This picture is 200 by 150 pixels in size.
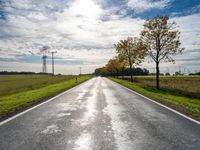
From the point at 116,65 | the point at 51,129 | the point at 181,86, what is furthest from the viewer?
the point at 116,65

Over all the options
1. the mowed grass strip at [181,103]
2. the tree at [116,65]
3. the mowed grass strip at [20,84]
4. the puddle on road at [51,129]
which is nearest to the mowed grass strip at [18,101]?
the puddle on road at [51,129]

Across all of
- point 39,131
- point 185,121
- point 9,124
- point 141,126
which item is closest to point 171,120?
point 185,121

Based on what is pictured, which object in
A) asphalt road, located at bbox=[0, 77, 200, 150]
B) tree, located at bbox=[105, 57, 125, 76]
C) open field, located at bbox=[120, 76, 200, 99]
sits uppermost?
tree, located at bbox=[105, 57, 125, 76]

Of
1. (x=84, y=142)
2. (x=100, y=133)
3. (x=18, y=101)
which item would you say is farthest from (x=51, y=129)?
(x=18, y=101)

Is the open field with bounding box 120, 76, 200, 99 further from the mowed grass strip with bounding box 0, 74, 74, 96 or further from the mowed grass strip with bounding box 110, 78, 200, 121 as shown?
the mowed grass strip with bounding box 0, 74, 74, 96

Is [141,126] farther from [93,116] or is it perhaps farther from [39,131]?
[39,131]

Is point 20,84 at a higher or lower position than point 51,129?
lower

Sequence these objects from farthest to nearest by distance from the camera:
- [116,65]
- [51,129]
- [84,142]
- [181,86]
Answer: [116,65] < [181,86] < [51,129] < [84,142]

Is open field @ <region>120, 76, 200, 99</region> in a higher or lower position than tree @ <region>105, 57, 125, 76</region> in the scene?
lower

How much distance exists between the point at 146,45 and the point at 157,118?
23.0 meters

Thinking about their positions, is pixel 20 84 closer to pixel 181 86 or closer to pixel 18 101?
pixel 181 86

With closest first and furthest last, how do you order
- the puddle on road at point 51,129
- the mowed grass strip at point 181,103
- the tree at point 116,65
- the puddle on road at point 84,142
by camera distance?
the puddle on road at point 84,142 → the puddle on road at point 51,129 → the mowed grass strip at point 181,103 → the tree at point 116,65

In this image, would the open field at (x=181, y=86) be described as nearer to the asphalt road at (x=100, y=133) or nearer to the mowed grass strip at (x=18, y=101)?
the mowed grass strip at (x=18, y=101)

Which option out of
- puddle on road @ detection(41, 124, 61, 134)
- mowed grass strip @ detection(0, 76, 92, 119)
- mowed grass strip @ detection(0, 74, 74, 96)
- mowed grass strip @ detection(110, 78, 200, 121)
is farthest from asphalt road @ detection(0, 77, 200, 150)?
mowed grass strip @ detection(0, 74, 74, 96)
